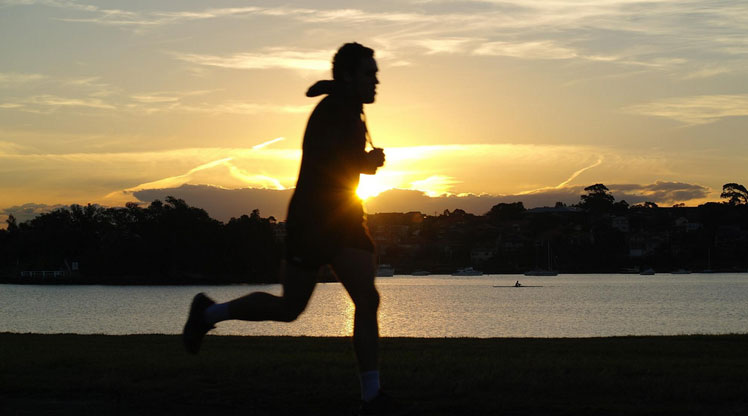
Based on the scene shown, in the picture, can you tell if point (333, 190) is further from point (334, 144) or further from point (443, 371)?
point (443, 371)

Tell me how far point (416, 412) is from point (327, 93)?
211cm

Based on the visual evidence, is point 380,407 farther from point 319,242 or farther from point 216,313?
point 216,313

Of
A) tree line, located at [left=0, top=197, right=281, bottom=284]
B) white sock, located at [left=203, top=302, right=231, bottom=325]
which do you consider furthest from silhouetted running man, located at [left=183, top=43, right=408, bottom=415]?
tree line, located at [left=0, top=197, right=281, bottom=284]

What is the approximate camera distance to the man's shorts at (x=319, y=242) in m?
5.85

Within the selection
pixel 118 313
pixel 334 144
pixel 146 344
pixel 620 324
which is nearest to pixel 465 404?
pixel 334 144

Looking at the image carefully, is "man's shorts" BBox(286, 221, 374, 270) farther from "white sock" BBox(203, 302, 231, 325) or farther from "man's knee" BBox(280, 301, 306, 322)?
"white sock" BBox(203, 302, 231, 325)

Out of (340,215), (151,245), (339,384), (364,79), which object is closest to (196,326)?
(340,215)

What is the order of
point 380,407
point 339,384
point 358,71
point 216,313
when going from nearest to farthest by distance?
point 380,407 < point 358,71 < point 216,313 < point 339,384

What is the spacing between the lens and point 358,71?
20.1 ft

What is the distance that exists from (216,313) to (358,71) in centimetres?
186

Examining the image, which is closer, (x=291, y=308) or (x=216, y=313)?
(x=291, y=308)

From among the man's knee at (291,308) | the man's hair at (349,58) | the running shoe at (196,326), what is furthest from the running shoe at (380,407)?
the man's hair at (349,58)

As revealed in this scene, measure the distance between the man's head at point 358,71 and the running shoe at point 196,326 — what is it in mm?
1729

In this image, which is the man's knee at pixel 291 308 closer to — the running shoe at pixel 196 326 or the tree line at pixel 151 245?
the running shoe at pixel 196 326
